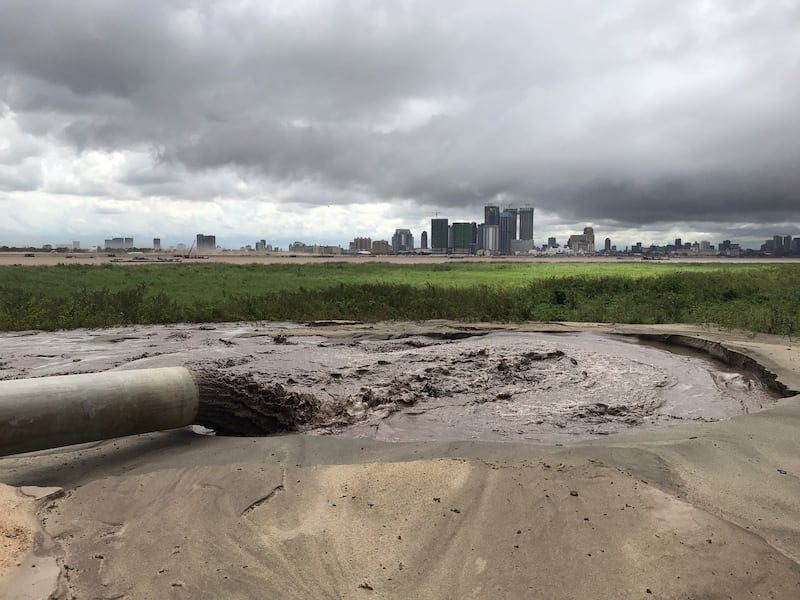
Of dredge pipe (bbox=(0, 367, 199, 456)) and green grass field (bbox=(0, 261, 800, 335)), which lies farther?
green grass field (bbox=(0, 261, 800, 335))

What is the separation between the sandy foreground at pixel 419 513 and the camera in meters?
3.33

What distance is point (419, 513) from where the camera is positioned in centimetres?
406

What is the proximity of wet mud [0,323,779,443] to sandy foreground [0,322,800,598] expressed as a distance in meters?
0.26

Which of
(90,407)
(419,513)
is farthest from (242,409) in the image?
(419,513)

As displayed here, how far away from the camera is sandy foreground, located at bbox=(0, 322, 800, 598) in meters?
3.33

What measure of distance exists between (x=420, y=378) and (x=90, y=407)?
537 centimetres

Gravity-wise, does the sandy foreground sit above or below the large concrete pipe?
below

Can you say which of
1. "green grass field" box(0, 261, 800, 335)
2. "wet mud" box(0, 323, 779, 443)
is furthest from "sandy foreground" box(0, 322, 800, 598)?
"green grass field" box(0, 261, 800, 335)

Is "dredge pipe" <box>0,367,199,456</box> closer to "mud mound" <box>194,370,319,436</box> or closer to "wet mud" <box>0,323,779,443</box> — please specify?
"mud mound" <box>194,370,319,436</box>

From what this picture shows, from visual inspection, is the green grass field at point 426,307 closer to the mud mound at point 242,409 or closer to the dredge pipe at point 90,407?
the mud mound at point 242,409

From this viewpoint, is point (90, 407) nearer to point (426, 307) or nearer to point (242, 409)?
point (242, 409)

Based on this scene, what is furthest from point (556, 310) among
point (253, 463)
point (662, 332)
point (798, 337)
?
point (253, 463)

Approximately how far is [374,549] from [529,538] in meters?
1.06

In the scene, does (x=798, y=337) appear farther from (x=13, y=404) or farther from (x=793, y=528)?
(x=13, y=404)
